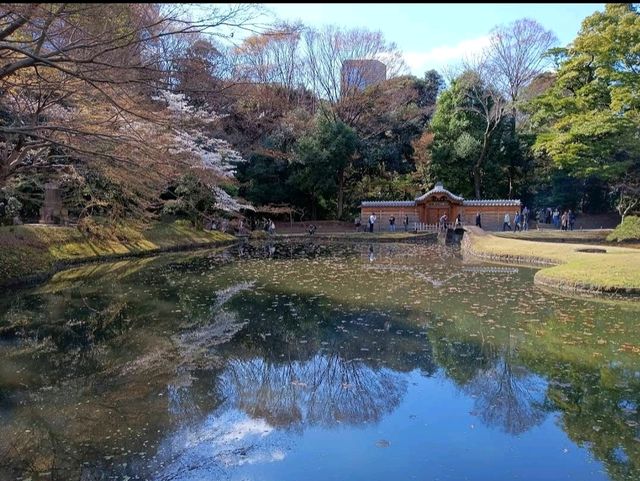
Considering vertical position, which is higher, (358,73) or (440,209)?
(358,73)

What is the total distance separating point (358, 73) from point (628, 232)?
64.4ft

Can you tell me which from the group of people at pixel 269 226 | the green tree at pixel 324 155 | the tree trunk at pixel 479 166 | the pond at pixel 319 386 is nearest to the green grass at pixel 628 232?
the tree trunk at pixel 479 166

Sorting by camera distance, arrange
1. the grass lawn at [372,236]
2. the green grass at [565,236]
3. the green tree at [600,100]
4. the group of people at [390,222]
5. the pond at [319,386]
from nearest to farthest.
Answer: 1. the pond at [319,386]
2. the green grass at [565,236]
3. the green tree at [600,100]
4. the grass lawn at [372,236]
5. the group of people at [390,222]

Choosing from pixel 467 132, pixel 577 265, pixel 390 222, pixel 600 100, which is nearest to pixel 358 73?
pixel 467 132

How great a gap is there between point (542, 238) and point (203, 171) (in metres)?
14.8

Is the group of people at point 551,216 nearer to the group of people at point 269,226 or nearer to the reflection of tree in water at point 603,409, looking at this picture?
the group of people at point 269,226

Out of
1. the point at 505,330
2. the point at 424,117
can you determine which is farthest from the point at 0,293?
the point at 424,117

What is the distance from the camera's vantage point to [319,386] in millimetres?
5773

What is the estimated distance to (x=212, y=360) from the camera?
6.61 meters

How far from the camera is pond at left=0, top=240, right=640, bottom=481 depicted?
408cm

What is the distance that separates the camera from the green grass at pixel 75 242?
517 inches

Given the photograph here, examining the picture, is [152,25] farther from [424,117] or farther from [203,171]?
[424,117]

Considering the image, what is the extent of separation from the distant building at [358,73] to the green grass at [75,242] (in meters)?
15.1

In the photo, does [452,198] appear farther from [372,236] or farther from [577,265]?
[577,265]
